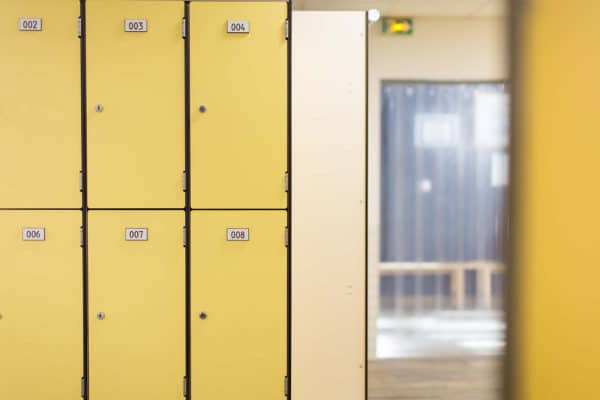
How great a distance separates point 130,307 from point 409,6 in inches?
115

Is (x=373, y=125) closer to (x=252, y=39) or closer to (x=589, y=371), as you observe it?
(x=252, y=39)

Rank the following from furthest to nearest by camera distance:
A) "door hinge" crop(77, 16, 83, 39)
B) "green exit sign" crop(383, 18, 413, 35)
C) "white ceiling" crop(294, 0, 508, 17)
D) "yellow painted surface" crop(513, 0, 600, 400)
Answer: "green exit sign" crop(383, 18, 413, 35) → "white ceiling" crop(294, 0, 508, 17) → "door hinge" crop(77, 16, 83, 39) → "yellow painted surface" crop(513, 0, 600, 400)

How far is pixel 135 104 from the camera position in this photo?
8.06ft

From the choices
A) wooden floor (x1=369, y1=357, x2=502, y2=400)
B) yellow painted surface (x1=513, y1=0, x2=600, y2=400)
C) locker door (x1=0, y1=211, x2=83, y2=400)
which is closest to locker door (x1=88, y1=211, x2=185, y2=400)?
locker door (x1=0, y1=211, x2=83, y2=400)

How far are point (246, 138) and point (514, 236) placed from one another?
1996mm

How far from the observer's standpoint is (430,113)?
4.24 metres

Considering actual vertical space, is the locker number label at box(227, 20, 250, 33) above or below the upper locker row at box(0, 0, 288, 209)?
above

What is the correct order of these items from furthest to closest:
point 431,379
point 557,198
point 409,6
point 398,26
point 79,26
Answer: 1. point 398,26
2. point 409,6
3. point 431,379
4. point 79,26
5. point 557,198

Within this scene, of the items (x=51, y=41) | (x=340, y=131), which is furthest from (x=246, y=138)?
(x=51, y=41)

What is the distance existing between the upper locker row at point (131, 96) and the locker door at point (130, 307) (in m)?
0.12

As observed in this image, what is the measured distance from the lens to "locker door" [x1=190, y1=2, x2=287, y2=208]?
2455mm

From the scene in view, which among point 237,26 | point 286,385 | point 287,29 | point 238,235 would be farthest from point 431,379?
point 237,26

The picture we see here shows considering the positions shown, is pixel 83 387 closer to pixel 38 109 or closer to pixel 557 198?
pixel 38 109

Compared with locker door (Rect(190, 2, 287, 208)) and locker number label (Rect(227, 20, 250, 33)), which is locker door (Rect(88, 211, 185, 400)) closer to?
locker door (Rect(190, 2, 287, 208))
